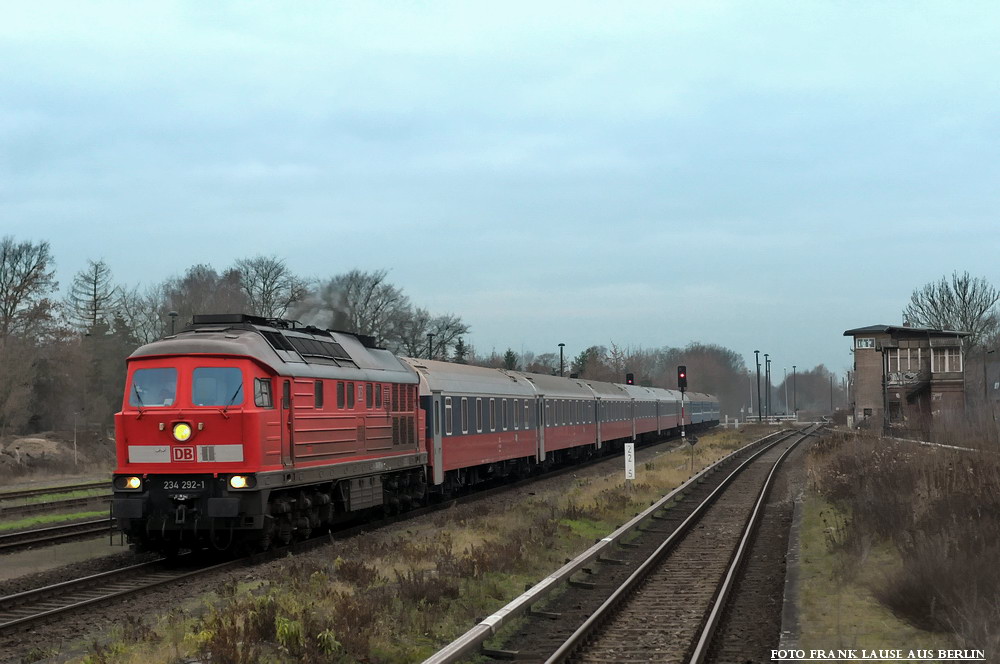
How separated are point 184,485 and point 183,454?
466 millimetres

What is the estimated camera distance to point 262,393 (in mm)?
15648

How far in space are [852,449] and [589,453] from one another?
63.5 feet

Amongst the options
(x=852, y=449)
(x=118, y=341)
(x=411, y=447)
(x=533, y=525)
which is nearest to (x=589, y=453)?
(x=852, y=449)

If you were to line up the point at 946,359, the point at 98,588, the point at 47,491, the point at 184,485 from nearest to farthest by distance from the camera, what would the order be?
the point at 98,588 < the point at 184,485 < the point at 47,491 < the point at 946,359

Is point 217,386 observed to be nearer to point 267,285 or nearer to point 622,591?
point 622,591

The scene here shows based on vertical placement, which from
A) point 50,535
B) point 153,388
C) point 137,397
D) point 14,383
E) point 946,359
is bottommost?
point 50,535

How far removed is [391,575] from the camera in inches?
559

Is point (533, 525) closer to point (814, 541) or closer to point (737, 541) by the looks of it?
point (737, 541)

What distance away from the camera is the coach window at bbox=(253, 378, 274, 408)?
1544 centimetres

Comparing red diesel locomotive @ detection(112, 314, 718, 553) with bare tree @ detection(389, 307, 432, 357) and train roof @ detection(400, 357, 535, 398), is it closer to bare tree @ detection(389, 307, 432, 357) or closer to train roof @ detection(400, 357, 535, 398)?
train roof @ detection(400, 357, 535, 398)

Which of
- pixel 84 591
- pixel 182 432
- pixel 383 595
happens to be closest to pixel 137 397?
pixel 182 432

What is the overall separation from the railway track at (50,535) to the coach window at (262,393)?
5.72 metres

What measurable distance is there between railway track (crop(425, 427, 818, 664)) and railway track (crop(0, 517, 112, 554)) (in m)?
10.1

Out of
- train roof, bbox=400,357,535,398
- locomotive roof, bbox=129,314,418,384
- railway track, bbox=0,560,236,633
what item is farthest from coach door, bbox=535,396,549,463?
railway track, bbox=0,560,236,633
